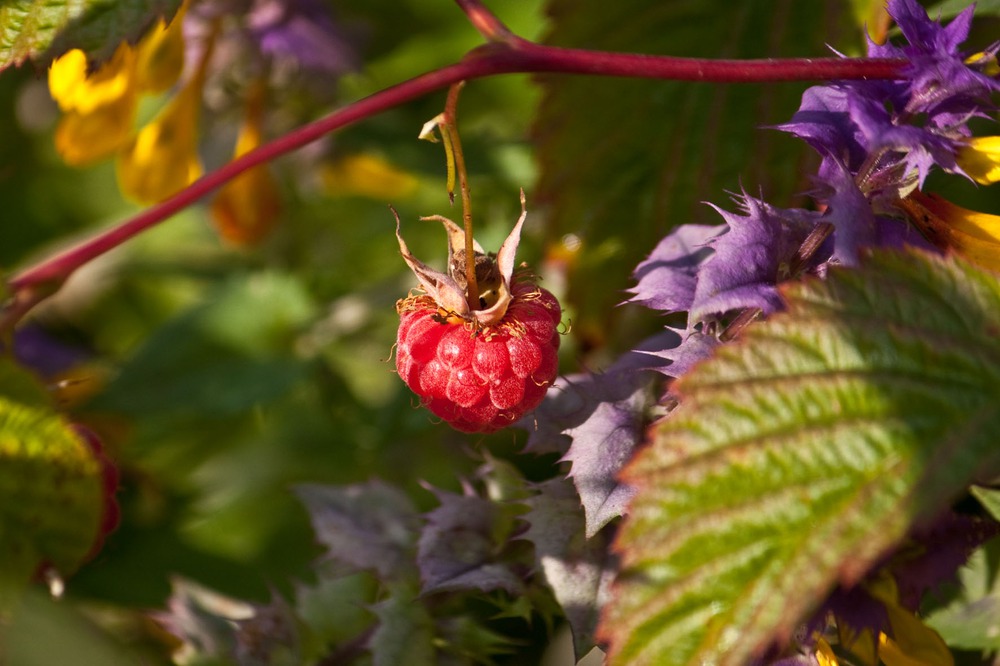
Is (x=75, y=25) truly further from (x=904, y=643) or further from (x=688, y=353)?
(x=904, y=643)

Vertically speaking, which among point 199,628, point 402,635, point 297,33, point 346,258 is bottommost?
point 346,258

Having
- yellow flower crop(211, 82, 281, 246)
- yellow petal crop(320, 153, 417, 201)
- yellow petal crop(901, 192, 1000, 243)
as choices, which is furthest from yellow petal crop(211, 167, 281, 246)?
yellow petal crop(901, 192, 1000, 243)

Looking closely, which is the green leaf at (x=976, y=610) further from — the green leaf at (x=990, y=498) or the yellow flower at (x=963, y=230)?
the yellow flower at (x=963, y=230)

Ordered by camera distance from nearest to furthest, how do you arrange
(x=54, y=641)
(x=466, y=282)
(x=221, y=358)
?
(x=54, y=641) → (x=466, y=282) → (x=221, y=358)

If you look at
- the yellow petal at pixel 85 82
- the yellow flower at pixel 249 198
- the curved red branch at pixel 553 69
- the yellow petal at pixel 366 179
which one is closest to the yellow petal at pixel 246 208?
the yellow flower at pixel 249 198

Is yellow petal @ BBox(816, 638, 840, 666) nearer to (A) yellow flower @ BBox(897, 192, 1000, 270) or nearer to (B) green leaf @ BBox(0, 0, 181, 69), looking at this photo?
(A) yellow flower @ BBox(897, 192, 1000, 270)

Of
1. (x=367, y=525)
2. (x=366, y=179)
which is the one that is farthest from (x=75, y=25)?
(x=366, y=179)
